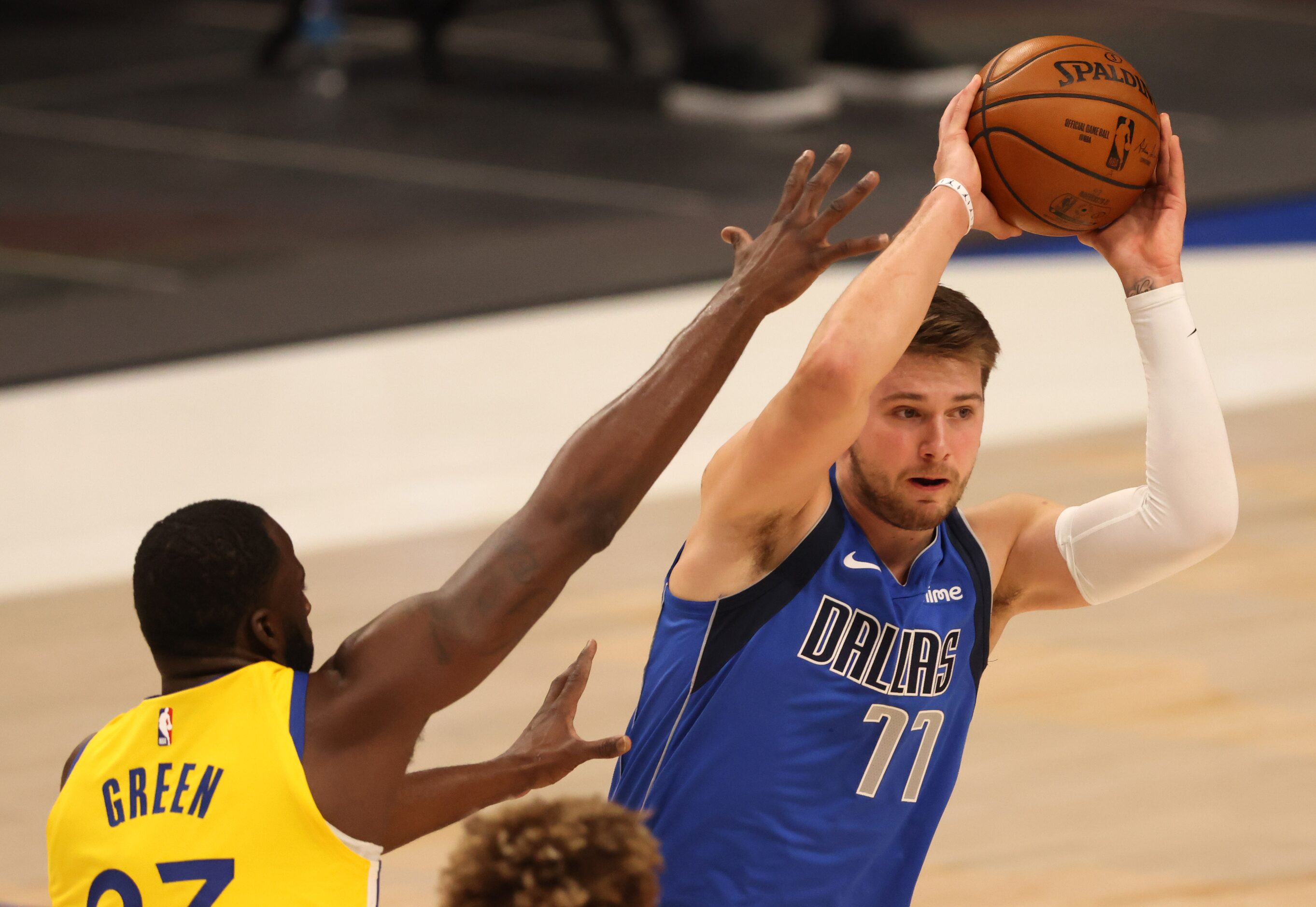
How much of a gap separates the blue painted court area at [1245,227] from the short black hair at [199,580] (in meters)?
7.64

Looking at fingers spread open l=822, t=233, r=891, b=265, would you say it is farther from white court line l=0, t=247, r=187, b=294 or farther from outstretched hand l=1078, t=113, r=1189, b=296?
white court line l=0, t=247, r=187, b=294

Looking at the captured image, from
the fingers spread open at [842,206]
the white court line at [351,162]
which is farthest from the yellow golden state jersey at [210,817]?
the white court line at [351,162]

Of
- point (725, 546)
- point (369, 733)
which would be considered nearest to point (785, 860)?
point (725, 546)

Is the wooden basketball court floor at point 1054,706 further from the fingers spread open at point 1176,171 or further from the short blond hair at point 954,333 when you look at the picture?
the fingers spread open at point 1176,171

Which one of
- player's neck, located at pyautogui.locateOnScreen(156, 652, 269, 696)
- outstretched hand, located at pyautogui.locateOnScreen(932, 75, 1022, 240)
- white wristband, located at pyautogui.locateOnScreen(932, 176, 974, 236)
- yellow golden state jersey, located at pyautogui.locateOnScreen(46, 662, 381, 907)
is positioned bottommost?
yellow golden state jersey, located at pyautogui.locateOnScreen(46, 662, 381, 907)

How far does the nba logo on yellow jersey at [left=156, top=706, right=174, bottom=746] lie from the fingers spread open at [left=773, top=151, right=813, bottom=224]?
974 mm

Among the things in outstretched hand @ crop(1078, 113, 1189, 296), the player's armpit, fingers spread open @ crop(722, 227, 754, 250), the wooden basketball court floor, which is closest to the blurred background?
the wooden basketball court floor

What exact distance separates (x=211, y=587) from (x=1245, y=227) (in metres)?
8.25

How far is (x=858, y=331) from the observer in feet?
8.16

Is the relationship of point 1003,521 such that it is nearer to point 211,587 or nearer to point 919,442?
point 919,442

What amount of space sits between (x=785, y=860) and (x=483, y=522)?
14.2 feet

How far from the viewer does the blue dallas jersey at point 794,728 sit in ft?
8.91

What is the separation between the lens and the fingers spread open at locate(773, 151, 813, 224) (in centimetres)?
242

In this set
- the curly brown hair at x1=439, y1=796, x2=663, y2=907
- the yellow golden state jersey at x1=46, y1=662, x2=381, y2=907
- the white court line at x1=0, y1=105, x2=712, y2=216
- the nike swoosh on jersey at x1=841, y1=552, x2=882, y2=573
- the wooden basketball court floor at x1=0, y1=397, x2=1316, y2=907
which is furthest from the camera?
the white court line at x1=0, y1=105, x2=712, y2=216
